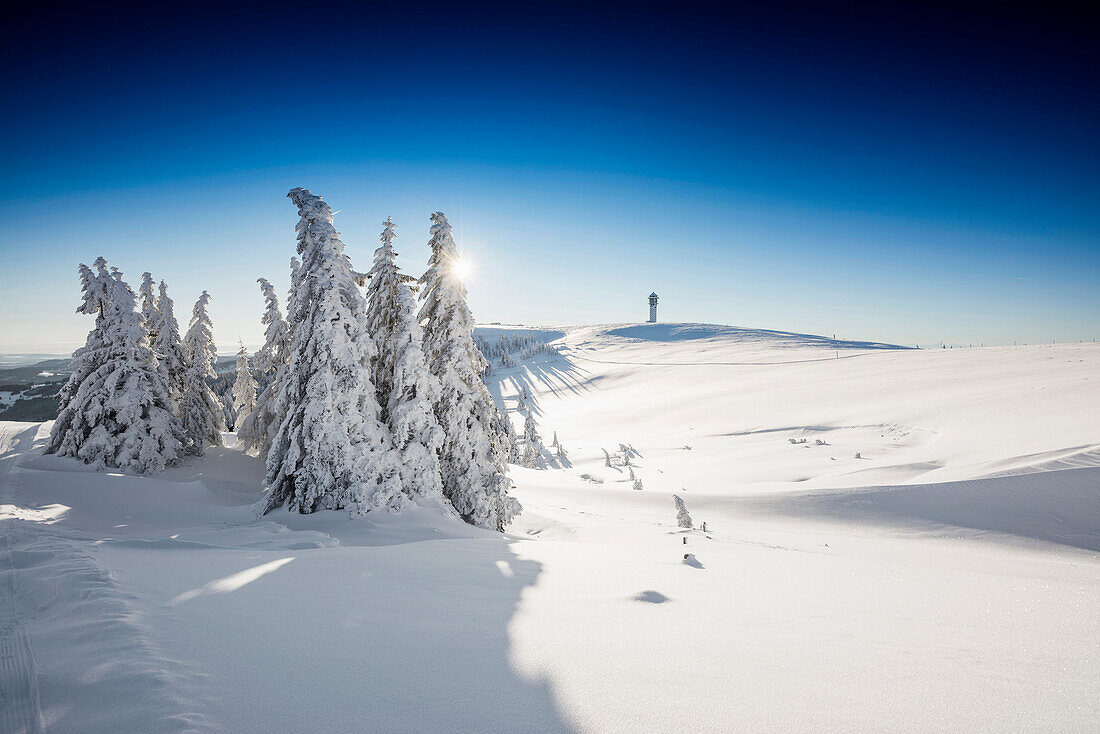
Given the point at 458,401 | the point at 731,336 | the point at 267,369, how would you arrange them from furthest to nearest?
the point at 731,336 < the point at 267,369 < the point at 458,401

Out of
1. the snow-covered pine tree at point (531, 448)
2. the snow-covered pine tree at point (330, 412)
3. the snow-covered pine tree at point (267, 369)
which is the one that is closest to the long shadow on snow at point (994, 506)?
the snow-covered pine tree at point (330, 412)

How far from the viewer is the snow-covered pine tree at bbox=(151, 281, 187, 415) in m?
22.8

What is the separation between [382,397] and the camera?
575 inches

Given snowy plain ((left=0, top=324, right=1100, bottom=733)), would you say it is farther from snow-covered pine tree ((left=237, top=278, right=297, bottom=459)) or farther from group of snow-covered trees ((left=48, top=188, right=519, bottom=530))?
snow-covered pine tree ((left=237, top=278, right=297, bottom=459))

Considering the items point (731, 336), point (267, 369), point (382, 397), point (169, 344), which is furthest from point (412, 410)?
point (731, 336)

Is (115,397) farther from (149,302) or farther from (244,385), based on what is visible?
(244,385)

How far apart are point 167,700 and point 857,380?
202ft

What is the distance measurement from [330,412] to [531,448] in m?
29.6

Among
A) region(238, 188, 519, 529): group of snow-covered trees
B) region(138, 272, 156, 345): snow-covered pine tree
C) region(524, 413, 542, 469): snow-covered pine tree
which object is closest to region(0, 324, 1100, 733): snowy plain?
region(238, 188, 519, 529): group of snow-covered trees

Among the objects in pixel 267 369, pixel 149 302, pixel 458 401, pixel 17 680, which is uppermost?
pixel 149 302

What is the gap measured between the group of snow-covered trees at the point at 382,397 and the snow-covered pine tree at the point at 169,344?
13.8 meters

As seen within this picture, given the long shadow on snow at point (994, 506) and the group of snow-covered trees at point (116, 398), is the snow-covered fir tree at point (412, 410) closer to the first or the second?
the group of snow-covered trees at point (116, 398)

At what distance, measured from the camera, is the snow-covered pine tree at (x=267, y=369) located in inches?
773

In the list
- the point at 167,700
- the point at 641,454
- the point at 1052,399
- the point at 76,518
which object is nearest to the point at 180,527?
the point at 76,518
